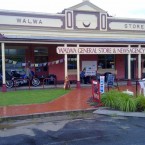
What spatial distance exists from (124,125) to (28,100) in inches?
234

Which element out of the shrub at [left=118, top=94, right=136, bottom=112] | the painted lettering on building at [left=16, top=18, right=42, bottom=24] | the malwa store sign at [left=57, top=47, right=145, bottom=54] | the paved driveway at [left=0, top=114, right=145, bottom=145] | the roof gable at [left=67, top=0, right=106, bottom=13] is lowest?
the paved driveway at [left=0, top=114, right=145, bottom=145]

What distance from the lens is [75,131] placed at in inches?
316

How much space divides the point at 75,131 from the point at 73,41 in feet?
39.2

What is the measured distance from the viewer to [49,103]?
12.8 meters

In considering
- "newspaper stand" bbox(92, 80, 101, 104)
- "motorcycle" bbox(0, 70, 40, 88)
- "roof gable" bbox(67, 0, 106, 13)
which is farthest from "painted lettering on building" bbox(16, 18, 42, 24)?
"newspaper stand" bbox(92, 80, 101, 104)

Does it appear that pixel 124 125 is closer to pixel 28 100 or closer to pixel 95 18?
pixel 28 100

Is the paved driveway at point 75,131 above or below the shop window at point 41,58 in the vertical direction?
below

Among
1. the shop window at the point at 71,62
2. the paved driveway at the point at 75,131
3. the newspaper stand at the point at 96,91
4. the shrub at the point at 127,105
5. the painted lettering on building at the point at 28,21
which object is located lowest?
the paved driveway at the point at 75,131

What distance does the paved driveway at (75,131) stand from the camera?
278 inches

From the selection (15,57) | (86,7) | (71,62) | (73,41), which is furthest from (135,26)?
(15,57)

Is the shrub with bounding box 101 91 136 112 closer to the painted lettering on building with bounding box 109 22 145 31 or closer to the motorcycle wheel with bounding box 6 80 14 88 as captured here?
the motorcycle wheel with bounding box 6 80 14 88

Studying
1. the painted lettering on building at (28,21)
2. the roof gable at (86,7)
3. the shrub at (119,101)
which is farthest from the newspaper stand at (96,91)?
the roof gable at (86,7)

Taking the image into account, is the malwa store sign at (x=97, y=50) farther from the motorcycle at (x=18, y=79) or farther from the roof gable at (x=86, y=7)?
the roof gable at (x=86, y=7)

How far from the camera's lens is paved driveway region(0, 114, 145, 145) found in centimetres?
707
